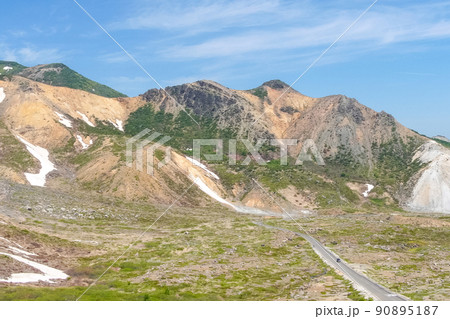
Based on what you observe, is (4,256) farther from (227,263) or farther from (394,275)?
(394,275)

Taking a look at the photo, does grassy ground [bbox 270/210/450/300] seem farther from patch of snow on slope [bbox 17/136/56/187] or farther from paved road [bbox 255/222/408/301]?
patch of snow on slope [bbox 17/136/56/187]

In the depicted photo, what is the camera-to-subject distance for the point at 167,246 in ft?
359

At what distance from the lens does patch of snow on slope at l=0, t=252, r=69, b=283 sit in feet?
208

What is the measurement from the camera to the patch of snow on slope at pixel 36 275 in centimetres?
6328

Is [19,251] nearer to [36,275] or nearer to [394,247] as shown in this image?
[36,275]

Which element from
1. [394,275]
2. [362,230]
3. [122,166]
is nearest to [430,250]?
[362,230]

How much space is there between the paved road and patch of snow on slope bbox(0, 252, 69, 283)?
166 feet

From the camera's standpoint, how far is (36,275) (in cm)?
6775

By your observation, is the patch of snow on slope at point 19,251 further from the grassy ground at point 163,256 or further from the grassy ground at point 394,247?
the grassy ground at point 394,247

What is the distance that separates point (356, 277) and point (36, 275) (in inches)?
2206

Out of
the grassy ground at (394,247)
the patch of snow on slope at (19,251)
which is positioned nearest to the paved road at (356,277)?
the grassy ground at (394,247)

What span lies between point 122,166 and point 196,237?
73.0 metres

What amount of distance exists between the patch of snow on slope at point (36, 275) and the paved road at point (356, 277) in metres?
50.5
